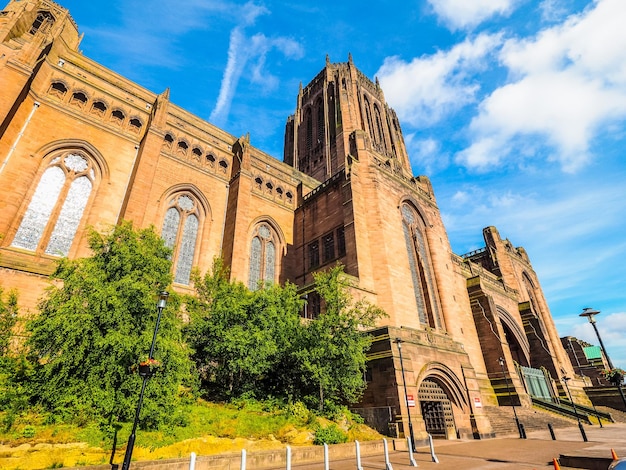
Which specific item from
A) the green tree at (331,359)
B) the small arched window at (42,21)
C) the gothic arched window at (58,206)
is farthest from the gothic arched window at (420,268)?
the small arched window at (42,21)

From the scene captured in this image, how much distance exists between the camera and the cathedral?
17.5 meters

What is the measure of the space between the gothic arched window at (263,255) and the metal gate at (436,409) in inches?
560

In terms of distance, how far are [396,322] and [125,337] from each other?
53.1 ft

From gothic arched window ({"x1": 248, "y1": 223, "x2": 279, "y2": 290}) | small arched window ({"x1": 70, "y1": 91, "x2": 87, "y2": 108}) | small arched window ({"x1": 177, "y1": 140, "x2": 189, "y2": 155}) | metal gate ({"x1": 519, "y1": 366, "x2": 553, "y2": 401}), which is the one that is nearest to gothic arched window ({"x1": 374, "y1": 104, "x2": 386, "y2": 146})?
gothic arched window ({"x1": 248, "y1": 223, "x2": 279, "y2": 290})

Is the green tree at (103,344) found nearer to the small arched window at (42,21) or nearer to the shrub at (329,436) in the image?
the shrub at (329,436)

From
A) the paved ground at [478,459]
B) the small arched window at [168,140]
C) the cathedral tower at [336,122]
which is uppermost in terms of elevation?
the cathedral tower at [336,122]

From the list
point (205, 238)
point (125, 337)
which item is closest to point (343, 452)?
point (125, 337)

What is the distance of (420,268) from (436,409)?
11.9 metres

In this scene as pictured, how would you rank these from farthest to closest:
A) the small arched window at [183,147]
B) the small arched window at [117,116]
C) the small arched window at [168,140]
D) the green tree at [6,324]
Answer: the small arched window at [183,147] → the small arched window at [168,140] → the small arched window at [117,116] → the green tree at [6,324]

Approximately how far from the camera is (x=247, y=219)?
25953 mm

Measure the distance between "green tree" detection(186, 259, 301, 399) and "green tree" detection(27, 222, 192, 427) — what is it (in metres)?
2.50

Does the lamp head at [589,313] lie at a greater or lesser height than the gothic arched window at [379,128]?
lesser

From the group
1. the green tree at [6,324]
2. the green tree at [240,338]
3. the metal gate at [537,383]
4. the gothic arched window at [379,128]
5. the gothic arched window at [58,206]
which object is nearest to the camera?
the green tree at [6,324]

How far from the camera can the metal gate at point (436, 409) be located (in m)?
17.7
